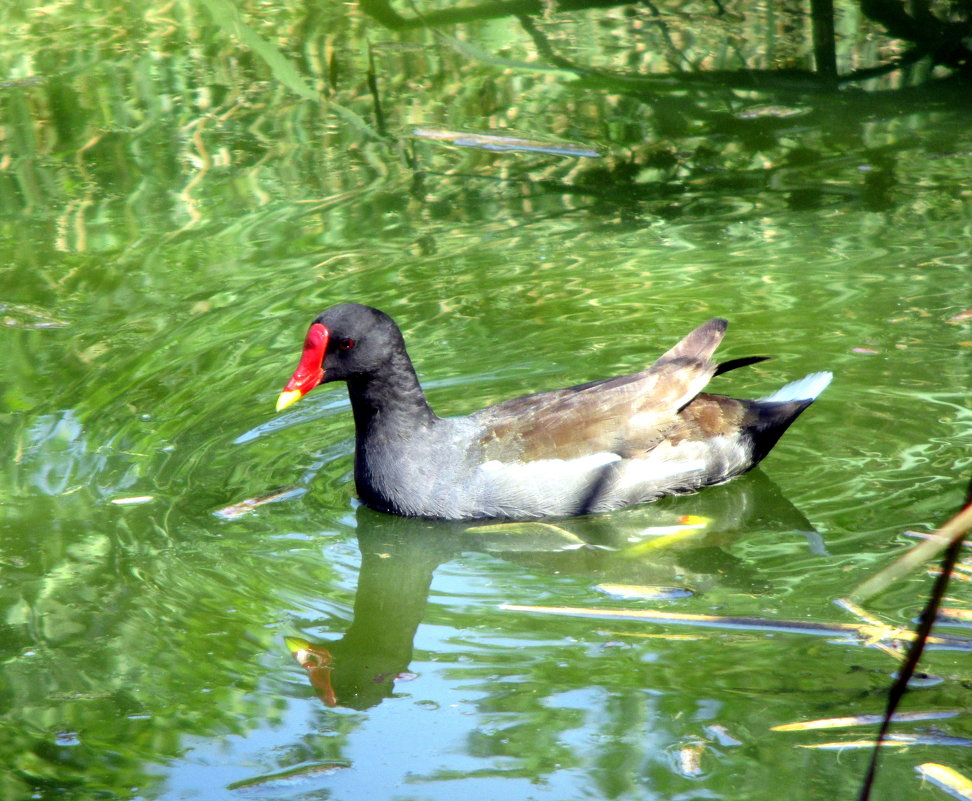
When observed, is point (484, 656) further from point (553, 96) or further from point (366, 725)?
point (553, 96)

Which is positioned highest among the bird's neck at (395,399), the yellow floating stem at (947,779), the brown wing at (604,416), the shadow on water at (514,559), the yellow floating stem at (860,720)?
the bird's neck at (395,399)

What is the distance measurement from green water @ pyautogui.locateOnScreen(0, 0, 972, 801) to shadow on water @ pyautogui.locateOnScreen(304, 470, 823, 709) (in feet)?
0.06

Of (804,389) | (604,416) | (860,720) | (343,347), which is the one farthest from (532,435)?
(860,720)

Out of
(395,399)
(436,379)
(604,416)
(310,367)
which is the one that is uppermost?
(310,367)

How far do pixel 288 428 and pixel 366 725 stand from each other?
91.3 inches

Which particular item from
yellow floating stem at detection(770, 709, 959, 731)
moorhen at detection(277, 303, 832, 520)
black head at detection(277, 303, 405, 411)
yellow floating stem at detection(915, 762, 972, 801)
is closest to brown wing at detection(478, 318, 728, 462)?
moorhen at detection(277, 303, 832, 520)

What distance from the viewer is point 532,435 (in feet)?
16.1

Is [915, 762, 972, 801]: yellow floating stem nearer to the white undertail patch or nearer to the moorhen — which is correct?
the moorhen

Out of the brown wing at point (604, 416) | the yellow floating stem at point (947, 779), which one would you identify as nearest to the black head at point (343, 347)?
the brown wing at point (604, 416)

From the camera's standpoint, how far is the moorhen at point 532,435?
4.87 m

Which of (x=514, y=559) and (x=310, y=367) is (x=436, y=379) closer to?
(x=310, y=367)

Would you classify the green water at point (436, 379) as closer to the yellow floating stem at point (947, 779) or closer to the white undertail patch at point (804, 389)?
the yellow floating stem at point (947, 779)

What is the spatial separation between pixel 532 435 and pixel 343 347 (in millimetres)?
794

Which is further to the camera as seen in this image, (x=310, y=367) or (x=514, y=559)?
(x=310, y=367)
